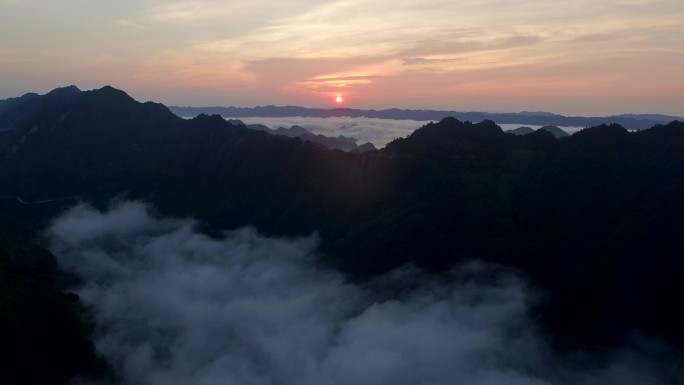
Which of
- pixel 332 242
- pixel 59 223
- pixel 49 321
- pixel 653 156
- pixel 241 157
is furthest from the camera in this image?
pixel 241 157

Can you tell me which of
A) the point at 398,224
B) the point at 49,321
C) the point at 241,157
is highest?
the point at 241,157

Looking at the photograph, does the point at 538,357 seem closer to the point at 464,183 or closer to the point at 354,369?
the point at 354,369

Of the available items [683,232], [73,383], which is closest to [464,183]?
[683,232]

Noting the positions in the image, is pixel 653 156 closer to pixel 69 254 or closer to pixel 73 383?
pixel 73 383

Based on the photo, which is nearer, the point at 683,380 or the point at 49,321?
the point at 683,380

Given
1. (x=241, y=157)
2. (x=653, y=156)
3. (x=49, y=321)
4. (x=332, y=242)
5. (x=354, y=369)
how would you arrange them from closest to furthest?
(x=354, y=369)
(x=49, y=321)
(x=653, y=156)
(x=332, y=242)
(x=241, y=157)

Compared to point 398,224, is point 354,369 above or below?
below
